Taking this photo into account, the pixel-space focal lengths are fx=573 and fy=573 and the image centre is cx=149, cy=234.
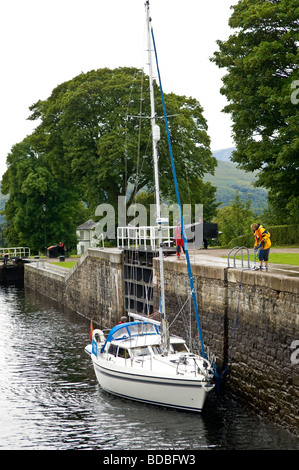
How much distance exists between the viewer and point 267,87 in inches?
1049

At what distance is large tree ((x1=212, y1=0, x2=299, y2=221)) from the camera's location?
25906 mm

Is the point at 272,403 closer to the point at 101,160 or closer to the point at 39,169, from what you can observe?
the point at 101,160

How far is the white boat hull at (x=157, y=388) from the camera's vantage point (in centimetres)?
1588

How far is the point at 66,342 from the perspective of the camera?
87.9ft

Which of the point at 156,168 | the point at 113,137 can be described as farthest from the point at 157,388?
the point at 113,137

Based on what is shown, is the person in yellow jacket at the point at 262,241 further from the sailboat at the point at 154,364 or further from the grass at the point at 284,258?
the grass at the point at 284,258

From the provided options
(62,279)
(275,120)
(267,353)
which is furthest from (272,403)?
(62,279)

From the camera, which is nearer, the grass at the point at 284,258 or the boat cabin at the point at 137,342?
the boat cabin at the point at 137,342

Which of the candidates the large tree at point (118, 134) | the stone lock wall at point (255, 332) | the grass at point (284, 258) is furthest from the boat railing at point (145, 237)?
the large tree at point (118, 134)

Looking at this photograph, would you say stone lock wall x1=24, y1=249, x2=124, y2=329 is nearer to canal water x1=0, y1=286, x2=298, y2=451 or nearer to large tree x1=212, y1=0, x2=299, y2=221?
canal water x1=0, y1=286, x2=298, y2=451

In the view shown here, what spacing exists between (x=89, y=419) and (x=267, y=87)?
17400mm

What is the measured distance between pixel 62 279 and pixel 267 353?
2666 cm

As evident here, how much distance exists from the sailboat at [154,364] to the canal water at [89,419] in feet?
1.46
